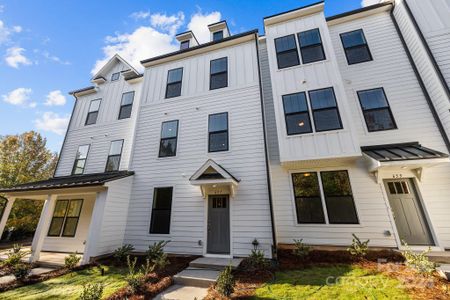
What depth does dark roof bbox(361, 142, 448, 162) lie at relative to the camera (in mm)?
6145

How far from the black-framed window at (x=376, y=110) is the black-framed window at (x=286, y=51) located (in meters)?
3.32

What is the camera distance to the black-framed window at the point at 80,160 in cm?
1148

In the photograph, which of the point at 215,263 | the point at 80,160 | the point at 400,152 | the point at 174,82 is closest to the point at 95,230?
the point at 215,263

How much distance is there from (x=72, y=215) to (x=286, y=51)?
1392 centimetres

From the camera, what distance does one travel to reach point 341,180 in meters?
7.45

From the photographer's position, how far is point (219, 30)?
11.6 meters

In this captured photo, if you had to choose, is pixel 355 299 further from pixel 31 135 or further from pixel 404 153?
pixel 31 135

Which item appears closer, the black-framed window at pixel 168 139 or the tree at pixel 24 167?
the black-framed window at pixel 168 139

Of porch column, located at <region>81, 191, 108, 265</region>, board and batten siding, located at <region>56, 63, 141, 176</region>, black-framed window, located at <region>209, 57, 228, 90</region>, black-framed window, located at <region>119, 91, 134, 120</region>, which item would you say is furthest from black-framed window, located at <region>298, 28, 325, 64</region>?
porch column, located at <region>81, 191, 108, 265</region>

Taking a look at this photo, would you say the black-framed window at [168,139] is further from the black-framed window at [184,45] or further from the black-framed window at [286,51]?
the black-framed window at [286,51]

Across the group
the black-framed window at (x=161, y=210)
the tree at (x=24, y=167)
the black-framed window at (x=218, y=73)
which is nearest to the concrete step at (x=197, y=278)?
the black-framed window at (x=161, y=210)

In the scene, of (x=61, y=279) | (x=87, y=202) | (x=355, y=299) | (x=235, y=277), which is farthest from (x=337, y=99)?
(x=87, y=202)

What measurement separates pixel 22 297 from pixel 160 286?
360cm

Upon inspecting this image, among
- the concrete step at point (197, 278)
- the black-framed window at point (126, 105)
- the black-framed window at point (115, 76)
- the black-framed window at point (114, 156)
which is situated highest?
the black-framed window at point (115, 76)
